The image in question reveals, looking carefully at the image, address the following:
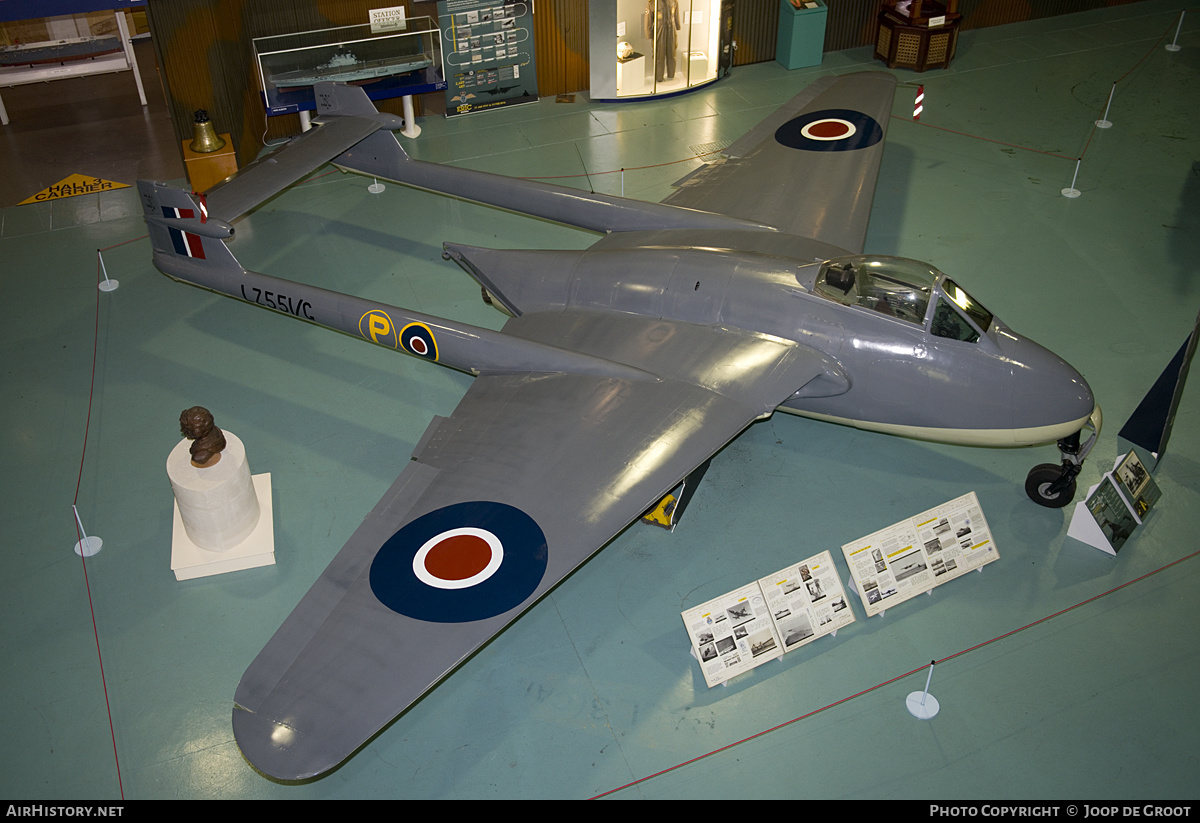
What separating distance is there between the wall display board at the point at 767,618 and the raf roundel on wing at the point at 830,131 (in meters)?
6.69

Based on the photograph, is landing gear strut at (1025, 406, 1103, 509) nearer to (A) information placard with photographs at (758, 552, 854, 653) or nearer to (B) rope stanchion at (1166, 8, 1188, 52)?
(A) information placard with photographs at (758, 552, 854, 653)

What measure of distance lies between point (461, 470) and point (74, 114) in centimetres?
1352

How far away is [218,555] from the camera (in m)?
8.39

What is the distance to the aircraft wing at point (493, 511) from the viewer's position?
246 inches

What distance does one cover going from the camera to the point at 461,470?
25.9 ft

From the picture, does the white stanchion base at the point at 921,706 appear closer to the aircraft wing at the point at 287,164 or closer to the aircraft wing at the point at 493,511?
the aircraft wing at the point at 493,511

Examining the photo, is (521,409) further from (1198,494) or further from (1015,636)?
(1198,494)

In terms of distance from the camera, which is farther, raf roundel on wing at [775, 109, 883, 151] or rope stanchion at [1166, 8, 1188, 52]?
rope stanchion at [1166, 8, 1188, 52]

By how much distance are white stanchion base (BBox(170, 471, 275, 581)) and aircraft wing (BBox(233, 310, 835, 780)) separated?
1662 mm

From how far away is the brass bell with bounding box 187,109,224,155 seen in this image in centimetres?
1300

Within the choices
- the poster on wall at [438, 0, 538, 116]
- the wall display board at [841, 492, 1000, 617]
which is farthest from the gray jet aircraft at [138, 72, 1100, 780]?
the poster on wall at [438, 0, 538, 116]

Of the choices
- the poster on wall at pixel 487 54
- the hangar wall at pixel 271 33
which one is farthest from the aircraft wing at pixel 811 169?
the poster on wall at pixel 487 54

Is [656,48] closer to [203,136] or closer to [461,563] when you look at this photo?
[203,136]

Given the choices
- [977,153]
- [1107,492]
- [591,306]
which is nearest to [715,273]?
[591,306]
